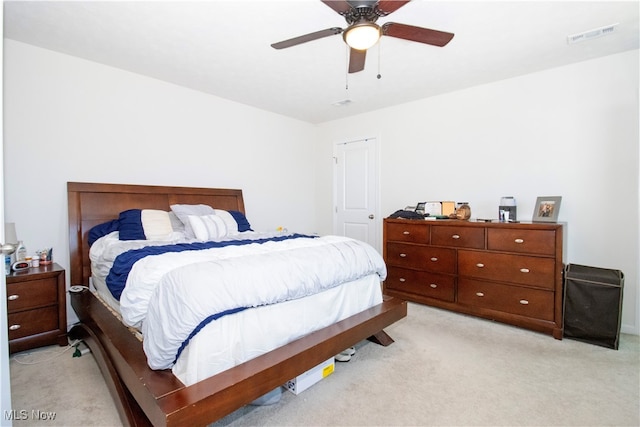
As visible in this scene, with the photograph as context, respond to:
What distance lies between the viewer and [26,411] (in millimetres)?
1809

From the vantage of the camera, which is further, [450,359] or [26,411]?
[450,359]

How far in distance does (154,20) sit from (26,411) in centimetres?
264

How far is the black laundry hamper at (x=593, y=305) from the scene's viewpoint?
8.24 ft

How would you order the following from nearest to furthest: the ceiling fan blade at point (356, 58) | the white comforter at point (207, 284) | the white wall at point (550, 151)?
1. the white comforter at point (207, 284)
2. the ceiling fan blade at point (356, 58)
3. the white wall at point (550, 151)

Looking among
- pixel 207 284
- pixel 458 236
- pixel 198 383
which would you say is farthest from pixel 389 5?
pixel 458 236

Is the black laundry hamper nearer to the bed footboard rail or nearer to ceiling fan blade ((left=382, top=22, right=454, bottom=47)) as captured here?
the bed footboard rail

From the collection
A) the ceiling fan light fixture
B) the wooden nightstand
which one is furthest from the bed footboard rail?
the ceiling fan light fixture

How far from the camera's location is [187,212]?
3205 mm

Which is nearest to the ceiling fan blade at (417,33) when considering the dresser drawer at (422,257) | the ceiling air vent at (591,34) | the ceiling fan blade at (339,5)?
the ceiling fan blade at (339,5)

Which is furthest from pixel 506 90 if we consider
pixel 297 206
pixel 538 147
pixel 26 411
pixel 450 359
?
pixel 26 411

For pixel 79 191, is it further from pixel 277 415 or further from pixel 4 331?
pixel 277 415

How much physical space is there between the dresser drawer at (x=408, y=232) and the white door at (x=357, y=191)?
0.88m

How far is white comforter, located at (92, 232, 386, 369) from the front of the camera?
154cm

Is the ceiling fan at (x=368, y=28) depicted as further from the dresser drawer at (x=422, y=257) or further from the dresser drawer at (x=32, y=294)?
the dresser drawer at (x=32, y=294)
